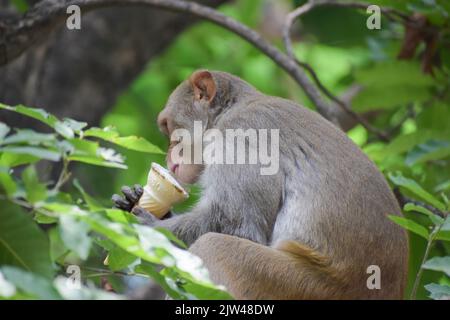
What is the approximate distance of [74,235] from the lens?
3.52 meters

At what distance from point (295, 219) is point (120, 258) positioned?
1.64 meters

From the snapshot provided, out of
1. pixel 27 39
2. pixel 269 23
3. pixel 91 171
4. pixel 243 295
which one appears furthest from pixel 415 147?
pixel 269 23

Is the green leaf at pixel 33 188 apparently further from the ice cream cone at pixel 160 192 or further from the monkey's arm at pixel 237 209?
the monkey's arm at pixel 237 209

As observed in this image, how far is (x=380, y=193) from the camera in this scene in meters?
6.06

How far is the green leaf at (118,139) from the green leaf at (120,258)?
0.53 metres

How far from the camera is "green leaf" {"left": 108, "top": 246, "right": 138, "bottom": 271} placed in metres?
4.70

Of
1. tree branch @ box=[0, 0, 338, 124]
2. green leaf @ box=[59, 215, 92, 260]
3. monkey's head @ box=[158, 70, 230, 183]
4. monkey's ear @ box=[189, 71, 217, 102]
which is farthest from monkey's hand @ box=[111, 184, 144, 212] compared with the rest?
green leaf @ box=[59, 215, 92, 260]

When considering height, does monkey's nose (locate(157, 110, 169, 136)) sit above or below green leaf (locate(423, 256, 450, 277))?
above

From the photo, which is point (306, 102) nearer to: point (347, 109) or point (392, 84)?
point (392, 84)

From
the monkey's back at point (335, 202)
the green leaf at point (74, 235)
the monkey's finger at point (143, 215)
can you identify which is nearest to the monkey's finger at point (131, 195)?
the monkey's finger at point (143, 215)

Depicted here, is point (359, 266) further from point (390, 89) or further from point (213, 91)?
point (390, 89)

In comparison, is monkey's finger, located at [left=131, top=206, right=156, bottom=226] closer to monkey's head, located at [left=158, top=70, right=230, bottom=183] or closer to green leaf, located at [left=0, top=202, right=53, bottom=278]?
monkey's head, located at [left=158, top=70, right=230, bottom=183]

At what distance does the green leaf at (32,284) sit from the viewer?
3.28m

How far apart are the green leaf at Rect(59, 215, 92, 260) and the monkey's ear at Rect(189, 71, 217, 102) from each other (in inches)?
151
